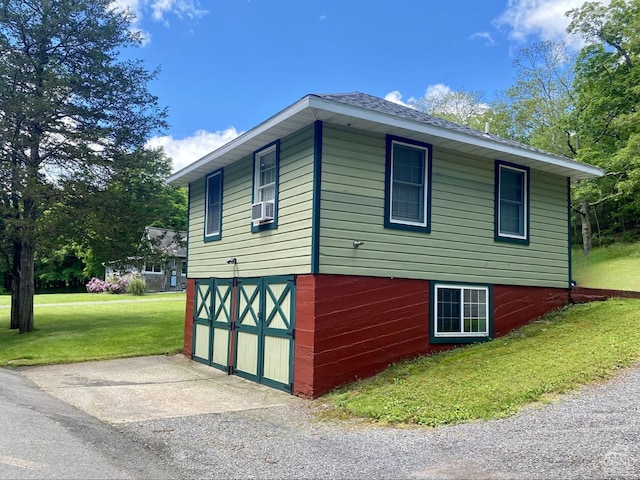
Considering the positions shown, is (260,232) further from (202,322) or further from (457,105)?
(457,105)

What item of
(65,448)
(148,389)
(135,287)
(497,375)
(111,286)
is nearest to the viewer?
(65,448)

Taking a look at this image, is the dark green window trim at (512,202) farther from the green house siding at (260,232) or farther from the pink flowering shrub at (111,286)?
the pink flowering shrub at (111,286)

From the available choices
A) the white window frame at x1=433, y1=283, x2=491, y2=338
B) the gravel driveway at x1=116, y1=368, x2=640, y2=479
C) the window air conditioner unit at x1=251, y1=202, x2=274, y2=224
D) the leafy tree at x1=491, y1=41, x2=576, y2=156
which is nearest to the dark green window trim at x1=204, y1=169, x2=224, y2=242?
the window air conditioner unit at x1=251, y1=202, x2=274, y2=224

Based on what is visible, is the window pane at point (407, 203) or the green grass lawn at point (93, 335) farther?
the green grass lawn at point (93, 335)

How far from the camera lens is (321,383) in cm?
817

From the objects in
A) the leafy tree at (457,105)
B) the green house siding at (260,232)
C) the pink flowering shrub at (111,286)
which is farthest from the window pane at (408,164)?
the pink flowering shrub at (111,286)

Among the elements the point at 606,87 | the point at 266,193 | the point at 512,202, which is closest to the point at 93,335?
the point at 266,193

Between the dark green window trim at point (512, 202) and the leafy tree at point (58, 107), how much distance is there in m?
12.8

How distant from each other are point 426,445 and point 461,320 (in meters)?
5.12

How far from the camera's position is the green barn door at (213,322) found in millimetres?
11164

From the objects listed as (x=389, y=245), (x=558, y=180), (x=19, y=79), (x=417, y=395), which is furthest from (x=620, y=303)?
(x=19, y=79)

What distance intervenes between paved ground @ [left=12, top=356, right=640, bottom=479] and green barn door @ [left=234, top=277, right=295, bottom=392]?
866 millimetres

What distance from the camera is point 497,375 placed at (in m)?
7.54

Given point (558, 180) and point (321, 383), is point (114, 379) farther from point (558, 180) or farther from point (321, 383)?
point (558, 180)
